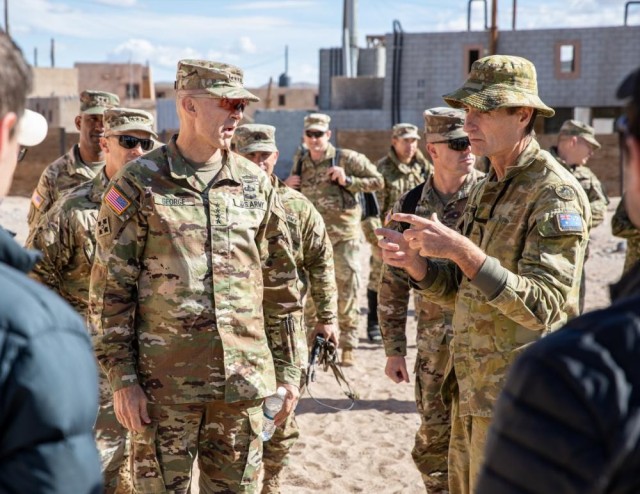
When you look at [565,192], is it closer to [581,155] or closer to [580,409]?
[580,409]

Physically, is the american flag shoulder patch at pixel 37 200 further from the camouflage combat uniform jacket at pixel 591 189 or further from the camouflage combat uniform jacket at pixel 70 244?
the camouflage combat uniform jacket at pixel 591 189

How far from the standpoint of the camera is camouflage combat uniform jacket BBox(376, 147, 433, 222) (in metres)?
10.0

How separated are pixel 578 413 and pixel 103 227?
2734mm

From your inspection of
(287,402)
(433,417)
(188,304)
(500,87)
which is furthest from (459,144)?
(188,304)

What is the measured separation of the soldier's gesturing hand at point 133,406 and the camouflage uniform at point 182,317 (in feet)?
0.11

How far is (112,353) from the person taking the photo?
3.65 meters

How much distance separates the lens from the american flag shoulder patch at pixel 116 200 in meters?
3.67

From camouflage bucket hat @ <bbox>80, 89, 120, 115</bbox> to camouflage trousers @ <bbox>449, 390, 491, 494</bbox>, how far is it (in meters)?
3.86

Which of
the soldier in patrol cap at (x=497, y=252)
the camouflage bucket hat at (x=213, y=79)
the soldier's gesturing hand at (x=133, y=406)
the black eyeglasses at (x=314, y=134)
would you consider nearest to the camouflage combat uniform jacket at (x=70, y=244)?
the camouflage bucket hat at (x=213, y=79)

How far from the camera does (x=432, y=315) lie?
493cm

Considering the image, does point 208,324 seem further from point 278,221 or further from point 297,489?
point 297,489

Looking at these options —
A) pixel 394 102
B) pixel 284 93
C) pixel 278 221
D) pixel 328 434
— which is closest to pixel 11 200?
pixel 394 102

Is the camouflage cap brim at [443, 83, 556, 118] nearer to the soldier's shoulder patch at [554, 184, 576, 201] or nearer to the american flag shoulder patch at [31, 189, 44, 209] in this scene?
the soldier's shoulder patch at [554, 184, 576, 201]

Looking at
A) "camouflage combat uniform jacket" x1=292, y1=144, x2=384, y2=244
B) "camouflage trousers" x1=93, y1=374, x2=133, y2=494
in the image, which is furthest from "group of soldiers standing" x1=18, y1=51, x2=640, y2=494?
"camouflage combat uniform jacket" x1=292, y1=144, x2=384, y2=244
